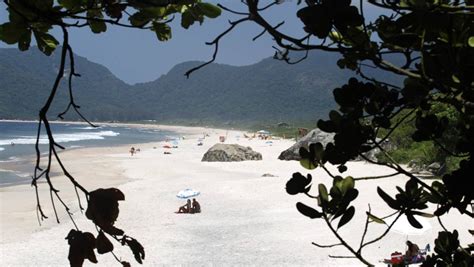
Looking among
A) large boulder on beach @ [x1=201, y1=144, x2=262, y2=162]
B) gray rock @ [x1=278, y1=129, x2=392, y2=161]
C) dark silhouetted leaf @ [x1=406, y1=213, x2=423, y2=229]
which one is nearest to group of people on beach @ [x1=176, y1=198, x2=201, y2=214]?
gray rock @ [x1=278, y1=129, x2=392, y2=161]

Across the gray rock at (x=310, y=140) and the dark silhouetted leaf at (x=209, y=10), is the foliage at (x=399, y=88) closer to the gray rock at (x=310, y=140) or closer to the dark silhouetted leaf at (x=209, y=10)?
the dark silhouetted leaf at (x=209, y=10)

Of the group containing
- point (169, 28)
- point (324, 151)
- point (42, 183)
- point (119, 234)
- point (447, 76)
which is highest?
point (169, 28)

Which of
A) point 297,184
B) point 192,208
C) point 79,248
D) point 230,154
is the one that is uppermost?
point 297,184

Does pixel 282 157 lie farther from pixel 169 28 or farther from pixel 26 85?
pixel 26 85

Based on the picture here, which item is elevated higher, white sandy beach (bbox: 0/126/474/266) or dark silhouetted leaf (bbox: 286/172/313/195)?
dark silhouetted leaf (bbox: 286/172/313/195)

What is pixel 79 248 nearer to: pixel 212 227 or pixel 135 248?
pixel 135 248

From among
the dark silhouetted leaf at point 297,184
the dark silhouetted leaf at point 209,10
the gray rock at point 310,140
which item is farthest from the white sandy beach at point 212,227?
the dark silhouetted leaf at point 209,10

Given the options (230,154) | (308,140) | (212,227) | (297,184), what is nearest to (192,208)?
(212,227)

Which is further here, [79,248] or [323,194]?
[323,194]

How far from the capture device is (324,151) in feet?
4.01

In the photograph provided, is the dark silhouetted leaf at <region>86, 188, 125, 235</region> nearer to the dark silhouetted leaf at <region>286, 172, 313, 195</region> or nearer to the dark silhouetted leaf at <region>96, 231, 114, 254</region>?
Answer: the dark silhouetted leaf at <region>96, 231, 114, 254</region>

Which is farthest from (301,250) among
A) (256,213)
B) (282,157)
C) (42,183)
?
(282,157)

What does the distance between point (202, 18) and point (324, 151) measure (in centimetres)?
45

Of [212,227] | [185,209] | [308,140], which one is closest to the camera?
[212,227]
